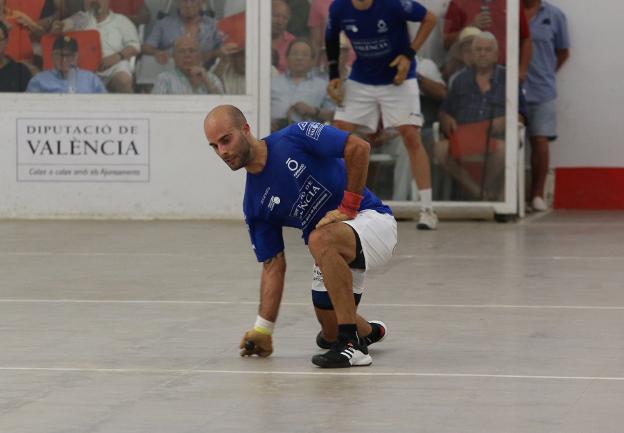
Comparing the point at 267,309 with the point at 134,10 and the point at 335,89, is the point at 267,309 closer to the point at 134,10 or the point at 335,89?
the point at 335,89

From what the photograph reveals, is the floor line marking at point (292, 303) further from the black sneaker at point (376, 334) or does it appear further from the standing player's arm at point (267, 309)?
the standing player's arm at point (267, 309)

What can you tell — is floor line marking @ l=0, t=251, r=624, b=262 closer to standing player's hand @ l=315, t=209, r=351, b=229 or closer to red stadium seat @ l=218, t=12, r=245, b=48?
red stadium seat @ l=218, t=12, r=245, b=48

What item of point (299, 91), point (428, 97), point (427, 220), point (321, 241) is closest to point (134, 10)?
point (299, 91)

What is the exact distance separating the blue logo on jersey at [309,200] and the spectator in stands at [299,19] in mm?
7395

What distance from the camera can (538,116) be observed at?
623 inches

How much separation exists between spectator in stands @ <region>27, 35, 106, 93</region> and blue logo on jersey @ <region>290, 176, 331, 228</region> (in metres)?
7.77

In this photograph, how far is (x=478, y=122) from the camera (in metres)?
14.4

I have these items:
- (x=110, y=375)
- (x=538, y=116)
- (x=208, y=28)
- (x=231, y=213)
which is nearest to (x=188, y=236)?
(x=231, y=213)

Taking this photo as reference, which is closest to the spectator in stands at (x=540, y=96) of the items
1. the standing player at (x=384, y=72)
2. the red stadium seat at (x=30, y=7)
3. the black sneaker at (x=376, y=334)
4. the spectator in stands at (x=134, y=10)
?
the standing player at (x=384, y=72)

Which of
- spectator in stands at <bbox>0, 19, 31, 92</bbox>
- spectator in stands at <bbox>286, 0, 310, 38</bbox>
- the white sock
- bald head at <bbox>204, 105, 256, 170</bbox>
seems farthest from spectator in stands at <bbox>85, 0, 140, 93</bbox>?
bald head at <bbox>204, 105, 256, 170</bbox>

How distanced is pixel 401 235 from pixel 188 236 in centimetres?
179

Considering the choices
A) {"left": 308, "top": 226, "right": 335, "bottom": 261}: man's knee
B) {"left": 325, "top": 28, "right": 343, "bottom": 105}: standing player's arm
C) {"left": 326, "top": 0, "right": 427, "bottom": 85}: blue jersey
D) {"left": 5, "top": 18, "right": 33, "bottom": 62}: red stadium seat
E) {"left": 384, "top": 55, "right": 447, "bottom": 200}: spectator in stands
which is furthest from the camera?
{"left": 5, "top": 18, "right": 33, "bottom": 62}: red stadium seat

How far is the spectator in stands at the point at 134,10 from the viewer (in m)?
14.7

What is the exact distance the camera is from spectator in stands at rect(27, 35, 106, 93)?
1482cm
